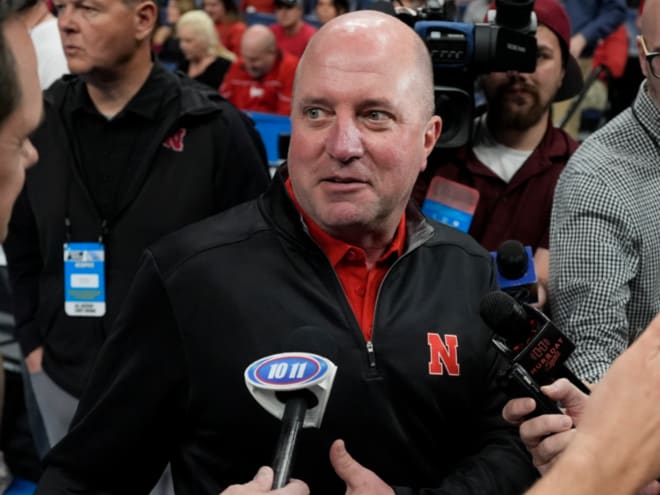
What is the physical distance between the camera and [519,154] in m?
3.30

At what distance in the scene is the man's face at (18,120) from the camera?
4.70 ft

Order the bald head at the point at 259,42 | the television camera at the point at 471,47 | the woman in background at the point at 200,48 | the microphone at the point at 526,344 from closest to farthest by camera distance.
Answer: the microphone at the point at 526,344 < the television camera at the point at 471,47 < the bald head at the point at 259,42 < the woman in background at the point at 200,48

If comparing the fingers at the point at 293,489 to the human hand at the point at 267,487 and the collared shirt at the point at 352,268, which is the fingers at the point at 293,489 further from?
the collared shirt at the point at 352,268

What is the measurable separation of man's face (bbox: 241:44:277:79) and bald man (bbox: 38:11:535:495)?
678 cm

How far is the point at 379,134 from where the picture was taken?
6.84 ft

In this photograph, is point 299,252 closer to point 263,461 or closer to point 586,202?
point 263,461

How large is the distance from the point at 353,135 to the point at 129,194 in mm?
1278

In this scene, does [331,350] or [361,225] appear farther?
[361,225]

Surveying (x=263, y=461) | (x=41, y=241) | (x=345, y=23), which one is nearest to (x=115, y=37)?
(x=41, y=241)

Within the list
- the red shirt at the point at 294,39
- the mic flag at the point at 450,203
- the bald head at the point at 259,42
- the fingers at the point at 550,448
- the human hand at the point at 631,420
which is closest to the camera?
the human hand at the point at 631,420

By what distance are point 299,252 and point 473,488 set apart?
0.60 metres

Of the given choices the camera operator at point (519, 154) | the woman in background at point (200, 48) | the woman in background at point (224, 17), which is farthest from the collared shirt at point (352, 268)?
the woman in background at point (224, 17)

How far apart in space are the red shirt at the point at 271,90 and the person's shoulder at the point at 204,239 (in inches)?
260

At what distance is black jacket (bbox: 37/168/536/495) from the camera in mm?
1974
